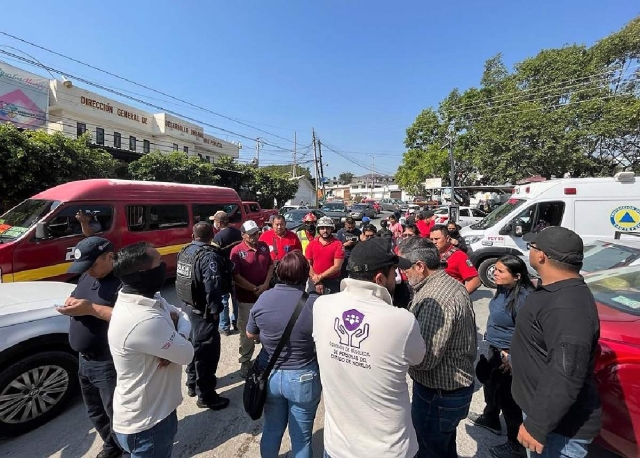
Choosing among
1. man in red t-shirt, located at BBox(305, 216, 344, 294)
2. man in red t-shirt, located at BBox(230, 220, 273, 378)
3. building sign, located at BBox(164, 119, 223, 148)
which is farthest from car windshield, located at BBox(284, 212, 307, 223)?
building sign, located at BBox(164, 119, 223, 148)

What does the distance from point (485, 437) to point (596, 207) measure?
20.1ft

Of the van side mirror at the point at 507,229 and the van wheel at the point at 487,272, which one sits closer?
the van wheel at the point at 487,272

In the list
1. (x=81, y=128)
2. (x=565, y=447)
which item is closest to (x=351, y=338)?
(x=565, y=447)

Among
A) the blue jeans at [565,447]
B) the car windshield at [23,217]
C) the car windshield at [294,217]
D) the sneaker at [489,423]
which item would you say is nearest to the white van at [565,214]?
the sneaker at [489,423]

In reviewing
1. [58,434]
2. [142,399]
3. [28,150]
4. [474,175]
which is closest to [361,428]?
[142,399]

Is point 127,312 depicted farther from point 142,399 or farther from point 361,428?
point 361,428

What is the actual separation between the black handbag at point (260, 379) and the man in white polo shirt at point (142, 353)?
0.42 m

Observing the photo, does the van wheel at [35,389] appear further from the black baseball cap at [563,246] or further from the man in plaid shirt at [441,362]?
the black baseball cap at [563,246]

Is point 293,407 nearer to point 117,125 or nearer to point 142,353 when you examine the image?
point 142,353

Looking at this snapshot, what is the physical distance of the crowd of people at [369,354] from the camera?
1.35 meters

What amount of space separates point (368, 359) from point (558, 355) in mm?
844

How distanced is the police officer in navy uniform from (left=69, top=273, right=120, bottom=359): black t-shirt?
2.57 ft

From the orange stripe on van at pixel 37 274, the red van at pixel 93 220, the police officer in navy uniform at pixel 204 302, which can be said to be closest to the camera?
the police officer in navy uniform at pixel 204 302

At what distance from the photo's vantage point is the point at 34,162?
947 cm
